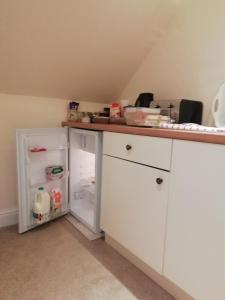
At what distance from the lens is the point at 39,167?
1703mm

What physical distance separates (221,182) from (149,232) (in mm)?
504

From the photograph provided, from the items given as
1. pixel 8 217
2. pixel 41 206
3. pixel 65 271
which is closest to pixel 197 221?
pixel 65 271

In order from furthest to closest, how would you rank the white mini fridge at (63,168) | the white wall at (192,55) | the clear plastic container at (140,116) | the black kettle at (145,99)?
1. the black kettle at (145,99)
2. the white mini fridge at (63,168)
3. the white wall at (192,55)
4. the clear plastic container at (140,116)

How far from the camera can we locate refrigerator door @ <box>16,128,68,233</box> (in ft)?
4.97

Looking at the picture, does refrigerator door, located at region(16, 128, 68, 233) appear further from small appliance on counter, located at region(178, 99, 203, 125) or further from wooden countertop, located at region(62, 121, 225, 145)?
small appliance on counter, located at region(178, 99, 203, 125)

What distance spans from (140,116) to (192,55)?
0.64 m

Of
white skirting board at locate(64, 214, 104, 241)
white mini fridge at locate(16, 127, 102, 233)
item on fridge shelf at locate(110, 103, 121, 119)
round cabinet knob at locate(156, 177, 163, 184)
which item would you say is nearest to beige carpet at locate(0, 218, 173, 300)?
white skirting board at locate(64, 214, 104, 241)

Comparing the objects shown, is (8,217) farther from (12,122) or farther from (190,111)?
(190,111)

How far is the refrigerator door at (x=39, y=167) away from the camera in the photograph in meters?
1.52

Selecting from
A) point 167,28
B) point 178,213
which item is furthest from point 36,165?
point 167,28

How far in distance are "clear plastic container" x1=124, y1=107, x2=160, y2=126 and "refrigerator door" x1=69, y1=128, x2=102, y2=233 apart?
0.28 metres

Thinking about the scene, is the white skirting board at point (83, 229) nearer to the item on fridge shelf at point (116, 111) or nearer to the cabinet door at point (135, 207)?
the cabinet door at point (135, 207)

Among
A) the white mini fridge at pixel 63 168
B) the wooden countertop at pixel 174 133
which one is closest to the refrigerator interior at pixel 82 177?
the white mini fridge at pixel 63 168

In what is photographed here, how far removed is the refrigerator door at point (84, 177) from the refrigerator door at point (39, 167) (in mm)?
69
